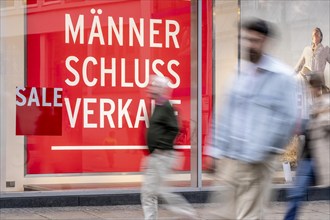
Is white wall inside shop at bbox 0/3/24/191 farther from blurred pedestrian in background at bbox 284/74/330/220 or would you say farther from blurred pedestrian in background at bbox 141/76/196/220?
blurred pedestrian in background at bbox 284/74/330/220

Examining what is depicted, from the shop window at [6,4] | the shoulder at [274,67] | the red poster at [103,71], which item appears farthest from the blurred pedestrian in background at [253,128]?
the shop window at [6,4]

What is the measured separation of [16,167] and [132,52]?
97.9 inches

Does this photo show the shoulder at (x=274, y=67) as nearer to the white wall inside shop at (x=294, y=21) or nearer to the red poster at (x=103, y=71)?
the red poster at (x=103, y=71)

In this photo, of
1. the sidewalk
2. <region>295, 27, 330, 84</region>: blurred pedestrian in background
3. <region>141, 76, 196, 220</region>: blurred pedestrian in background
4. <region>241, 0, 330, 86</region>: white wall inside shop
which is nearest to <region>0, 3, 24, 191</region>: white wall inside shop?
the sidewalk

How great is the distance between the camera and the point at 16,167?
32.8 feet

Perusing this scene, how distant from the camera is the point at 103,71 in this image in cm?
1042

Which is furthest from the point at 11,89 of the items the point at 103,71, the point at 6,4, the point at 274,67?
the point at 274,67

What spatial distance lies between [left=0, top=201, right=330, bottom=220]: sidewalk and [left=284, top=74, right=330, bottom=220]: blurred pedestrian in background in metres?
1.83

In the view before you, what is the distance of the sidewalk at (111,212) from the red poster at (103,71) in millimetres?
712

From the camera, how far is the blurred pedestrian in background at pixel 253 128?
4414mm

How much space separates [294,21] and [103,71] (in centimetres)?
338

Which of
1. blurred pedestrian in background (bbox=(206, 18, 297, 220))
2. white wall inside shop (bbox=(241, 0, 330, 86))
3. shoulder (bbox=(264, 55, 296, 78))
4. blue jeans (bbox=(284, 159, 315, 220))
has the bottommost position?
blue jeans (bbox=(284, 159, 315, 220))

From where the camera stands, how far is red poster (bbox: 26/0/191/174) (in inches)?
400

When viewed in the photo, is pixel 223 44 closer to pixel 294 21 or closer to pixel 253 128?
pixel 294 21
